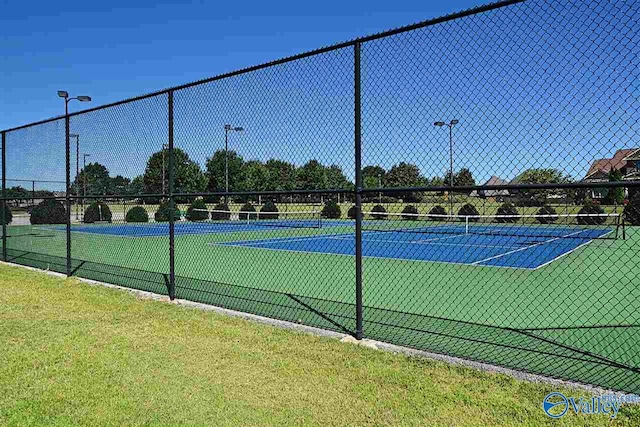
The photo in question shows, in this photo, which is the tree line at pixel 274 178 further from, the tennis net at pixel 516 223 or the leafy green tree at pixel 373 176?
the tennis net at pixel 516 223

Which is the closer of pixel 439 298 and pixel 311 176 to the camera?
pixel 311 176

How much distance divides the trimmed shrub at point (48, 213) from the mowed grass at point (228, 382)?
1155cm

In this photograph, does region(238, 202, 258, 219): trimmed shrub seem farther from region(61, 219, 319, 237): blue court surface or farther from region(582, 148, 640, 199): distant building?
region(582, 148, 640, 199): distant building

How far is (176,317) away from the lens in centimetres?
576

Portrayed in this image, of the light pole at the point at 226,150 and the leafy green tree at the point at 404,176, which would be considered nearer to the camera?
the leafy green tree at the point at 404,176

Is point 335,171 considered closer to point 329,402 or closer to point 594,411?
point 329,402

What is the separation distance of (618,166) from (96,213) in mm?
11157

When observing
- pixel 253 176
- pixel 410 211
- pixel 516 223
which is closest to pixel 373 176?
pixel 253 176

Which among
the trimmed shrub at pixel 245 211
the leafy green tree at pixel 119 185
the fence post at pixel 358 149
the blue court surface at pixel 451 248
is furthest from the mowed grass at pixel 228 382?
the trimmed shrub at pixel 245 211

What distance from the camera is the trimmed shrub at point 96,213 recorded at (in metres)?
11.3

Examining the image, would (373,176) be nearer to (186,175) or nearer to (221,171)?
(221,171)

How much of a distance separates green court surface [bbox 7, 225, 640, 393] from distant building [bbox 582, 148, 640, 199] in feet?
4.62

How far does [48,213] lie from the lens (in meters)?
16.0

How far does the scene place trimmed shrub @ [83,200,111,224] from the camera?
11.3 meters
